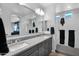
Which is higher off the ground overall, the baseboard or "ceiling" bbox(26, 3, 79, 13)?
"ceiling" bbox(26, 3, 79, 13)

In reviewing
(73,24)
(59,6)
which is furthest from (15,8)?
(73,24)

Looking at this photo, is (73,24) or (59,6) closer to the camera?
(73,24)

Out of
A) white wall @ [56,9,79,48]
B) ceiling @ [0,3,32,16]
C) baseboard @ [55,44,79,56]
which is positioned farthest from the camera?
baseboard @ [55,44,79,56]

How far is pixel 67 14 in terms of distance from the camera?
3059mm

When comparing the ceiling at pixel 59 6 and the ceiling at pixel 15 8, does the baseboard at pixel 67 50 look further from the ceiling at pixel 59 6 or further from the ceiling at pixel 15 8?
the ceiling at pixel 15 8

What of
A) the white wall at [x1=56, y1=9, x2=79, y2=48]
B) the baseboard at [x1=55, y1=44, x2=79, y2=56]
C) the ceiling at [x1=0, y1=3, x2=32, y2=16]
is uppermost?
the ceiling at [x1=0, y1=3, x2=32, y2=16]

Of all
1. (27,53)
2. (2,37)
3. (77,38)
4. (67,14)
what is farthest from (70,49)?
(2,37)

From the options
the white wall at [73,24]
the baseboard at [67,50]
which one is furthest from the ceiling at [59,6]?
the baseboard at [67,50]

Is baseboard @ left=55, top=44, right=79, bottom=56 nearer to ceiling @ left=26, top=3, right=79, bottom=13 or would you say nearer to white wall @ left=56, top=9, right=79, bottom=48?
white wall @ left=56, top=9, right=79, bottom=48

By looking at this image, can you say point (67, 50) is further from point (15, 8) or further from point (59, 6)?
point (15, 8)

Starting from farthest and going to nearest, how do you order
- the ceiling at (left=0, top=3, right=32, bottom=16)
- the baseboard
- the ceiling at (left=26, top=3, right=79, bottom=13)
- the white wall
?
the baseboard
the white wall
the ceiling at (left=26, top=3, right=79, bottom=13)
the ceiling at (left=0, top=3, right=32, bottom=16)

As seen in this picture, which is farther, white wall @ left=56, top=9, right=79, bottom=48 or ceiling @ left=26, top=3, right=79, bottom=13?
white wall @ left=56, top=9, right=79, bottom=48

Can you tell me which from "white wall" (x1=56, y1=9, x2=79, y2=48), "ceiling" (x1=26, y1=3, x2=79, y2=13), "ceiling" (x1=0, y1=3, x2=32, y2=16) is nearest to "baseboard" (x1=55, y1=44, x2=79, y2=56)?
"white wall" (x1=56, y1=9, x2=79, y2=48)

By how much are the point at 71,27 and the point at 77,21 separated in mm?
256
